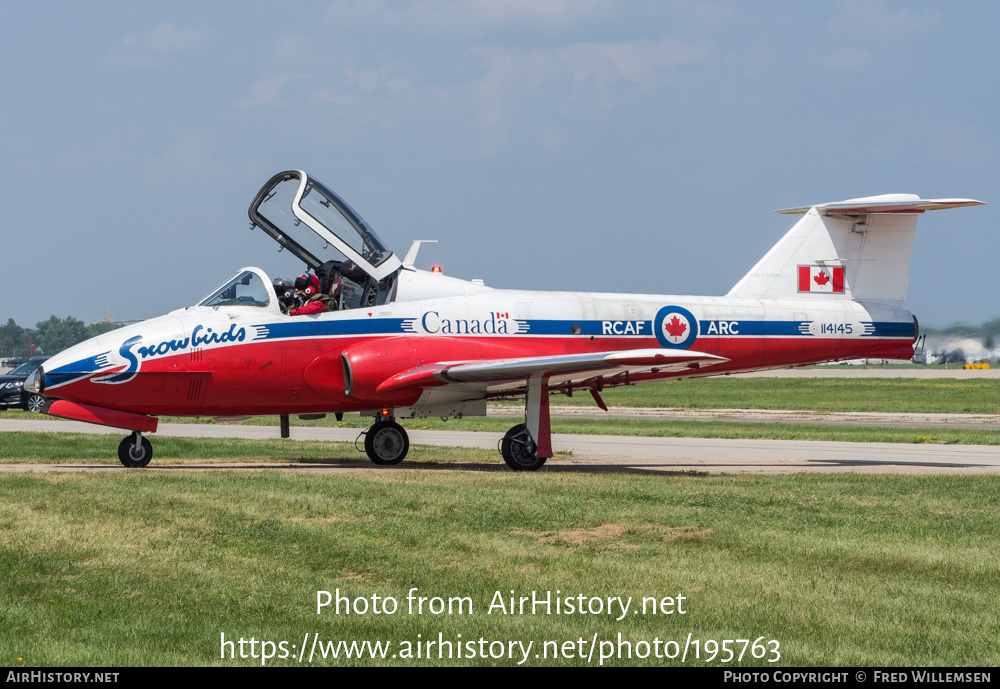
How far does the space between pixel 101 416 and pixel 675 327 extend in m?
9.51

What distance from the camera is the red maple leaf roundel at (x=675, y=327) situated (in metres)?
18.3

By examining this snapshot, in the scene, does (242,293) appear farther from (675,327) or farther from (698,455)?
(698,455)

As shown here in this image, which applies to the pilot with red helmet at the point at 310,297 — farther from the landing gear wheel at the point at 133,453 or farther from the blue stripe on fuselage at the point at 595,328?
the landing gear wheel at the point at 133,453

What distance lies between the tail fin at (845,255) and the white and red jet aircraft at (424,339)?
0.04 metres

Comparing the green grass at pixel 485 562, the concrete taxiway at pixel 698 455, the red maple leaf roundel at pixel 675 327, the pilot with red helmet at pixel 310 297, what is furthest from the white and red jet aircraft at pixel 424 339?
the green grass at pixel 485 562

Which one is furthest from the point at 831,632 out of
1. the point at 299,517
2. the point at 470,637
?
the point at 299,517

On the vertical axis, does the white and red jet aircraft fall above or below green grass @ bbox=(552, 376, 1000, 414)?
above

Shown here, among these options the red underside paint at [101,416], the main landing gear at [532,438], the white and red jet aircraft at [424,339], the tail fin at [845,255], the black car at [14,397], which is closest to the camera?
the red underside paint at [101,416]

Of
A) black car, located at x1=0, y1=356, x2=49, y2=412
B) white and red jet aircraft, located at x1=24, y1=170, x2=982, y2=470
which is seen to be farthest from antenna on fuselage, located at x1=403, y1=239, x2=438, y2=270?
black car, located at x1=0, y1=356, x2=49, y2=412

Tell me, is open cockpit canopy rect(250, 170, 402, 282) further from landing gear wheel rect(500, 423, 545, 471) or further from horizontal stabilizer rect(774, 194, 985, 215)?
horizontal stabilizer rect(774, 194, 985, 215)

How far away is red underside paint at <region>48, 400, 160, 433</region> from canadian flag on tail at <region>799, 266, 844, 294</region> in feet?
38.6

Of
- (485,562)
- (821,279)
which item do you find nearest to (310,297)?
(485,562)

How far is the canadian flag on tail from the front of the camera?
19.7 meters

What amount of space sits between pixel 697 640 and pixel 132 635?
11.7ft
